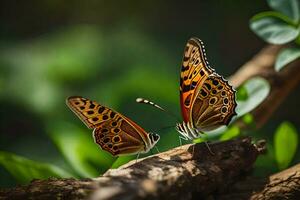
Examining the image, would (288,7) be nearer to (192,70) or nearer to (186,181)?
(192,70)

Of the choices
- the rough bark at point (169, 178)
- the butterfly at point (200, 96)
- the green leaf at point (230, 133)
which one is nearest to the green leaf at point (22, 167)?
the rough bark at point (169, 178)

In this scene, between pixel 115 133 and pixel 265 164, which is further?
pixel 265 164

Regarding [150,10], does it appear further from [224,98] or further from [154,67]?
[224,98]

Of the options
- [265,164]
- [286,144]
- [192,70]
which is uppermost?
[192,70]

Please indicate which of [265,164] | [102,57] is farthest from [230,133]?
[102,57]

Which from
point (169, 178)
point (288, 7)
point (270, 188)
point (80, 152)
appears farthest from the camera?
point (288, 7)

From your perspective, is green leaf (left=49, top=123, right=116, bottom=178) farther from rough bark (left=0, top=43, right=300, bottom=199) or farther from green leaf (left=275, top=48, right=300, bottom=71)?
green leaf (left=275, top=48, right=300, bottom=71)

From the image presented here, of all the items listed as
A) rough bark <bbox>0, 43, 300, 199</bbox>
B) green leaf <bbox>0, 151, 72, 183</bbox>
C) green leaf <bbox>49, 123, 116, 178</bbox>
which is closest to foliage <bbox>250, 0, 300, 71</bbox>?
rough bark <bbox>0, 43, 300, 199</bbox>

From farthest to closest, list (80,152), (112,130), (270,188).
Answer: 1. (80,152)
2. (112,130)
3. (270,188)
